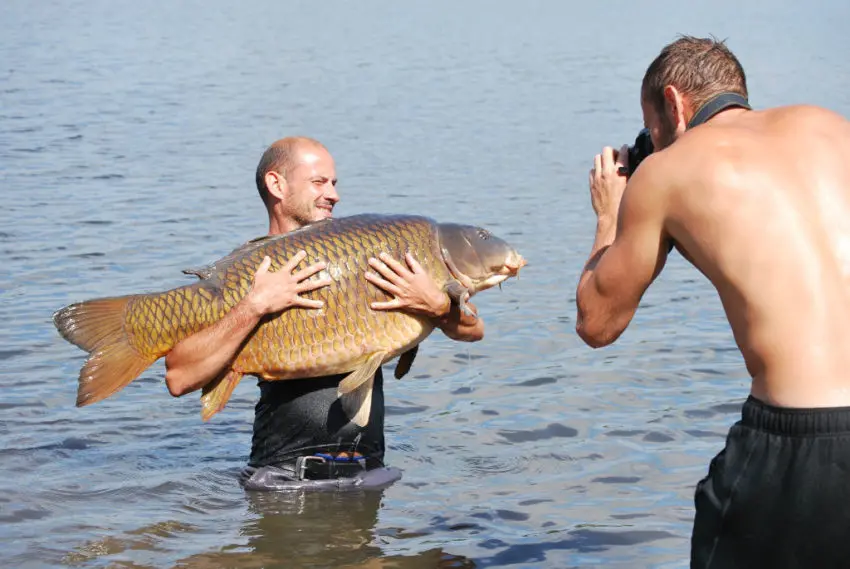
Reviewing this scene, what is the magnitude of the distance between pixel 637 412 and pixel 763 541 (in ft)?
15.8

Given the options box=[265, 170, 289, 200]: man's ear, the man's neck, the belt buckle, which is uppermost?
box=[265, 170, 289, 200]: man's ear

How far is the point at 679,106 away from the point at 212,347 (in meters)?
2.18

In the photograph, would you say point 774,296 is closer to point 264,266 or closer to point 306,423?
point 264,266

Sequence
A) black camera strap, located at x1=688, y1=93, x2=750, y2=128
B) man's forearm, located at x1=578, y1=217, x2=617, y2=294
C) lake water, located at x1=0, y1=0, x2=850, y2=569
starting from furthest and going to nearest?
lake water, located at x1=0, y1=0, x2=850, y2=569 → man's forearm, located at x1=578, y1=217, x2=617, y2=294 → black camera strap, located at x1=688, y1=93, x2=750, y2=128

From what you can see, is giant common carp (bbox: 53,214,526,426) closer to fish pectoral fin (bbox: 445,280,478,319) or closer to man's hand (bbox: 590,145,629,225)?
fish pectoral fin (bbox: 445,280,478,319)

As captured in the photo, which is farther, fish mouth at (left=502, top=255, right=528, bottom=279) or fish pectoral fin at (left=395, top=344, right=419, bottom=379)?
fish pectoral fin at (left=395, top=344, right=419, bottom=379)

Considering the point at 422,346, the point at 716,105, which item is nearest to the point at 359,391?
the point at 716,105

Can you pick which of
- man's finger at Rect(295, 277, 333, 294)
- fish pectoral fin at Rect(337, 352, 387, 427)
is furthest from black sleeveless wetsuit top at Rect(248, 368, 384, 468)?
man's finger at Rect(295, 277, 333, 294)

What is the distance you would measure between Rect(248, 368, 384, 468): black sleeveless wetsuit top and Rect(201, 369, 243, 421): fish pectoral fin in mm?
507

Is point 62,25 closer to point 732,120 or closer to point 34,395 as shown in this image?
point 34,395

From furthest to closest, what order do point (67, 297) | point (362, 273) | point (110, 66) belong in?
point (110, 66) < point (67, 297) < point (362, 273)

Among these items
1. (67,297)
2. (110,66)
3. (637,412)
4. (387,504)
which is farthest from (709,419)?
(110,66)

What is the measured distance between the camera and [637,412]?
28.5 ft

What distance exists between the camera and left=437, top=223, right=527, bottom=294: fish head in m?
5.54
